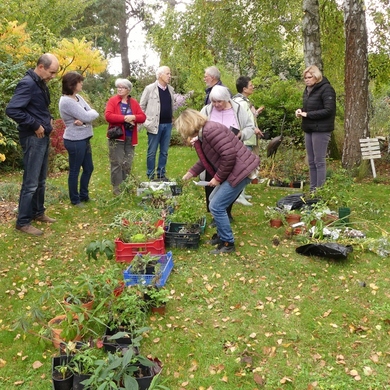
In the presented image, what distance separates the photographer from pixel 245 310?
3746mm

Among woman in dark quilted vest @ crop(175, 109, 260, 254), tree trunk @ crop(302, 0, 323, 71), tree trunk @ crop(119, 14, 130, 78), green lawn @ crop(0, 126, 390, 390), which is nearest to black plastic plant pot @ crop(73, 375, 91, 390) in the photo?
green lawn @ crop(0, 126, 390, 390)

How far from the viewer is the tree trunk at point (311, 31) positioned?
848 centimetres

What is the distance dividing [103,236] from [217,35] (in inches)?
253

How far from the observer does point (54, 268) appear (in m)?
4.48

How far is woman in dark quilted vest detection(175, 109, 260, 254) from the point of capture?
4.22 meters

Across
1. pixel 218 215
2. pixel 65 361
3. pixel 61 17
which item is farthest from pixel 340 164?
pixel 61 17

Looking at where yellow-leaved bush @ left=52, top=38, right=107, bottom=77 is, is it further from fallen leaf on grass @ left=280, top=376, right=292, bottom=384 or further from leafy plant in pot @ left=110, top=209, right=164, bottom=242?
fallen leaf on grass @ left=280, top=376, right=292, bottom=384

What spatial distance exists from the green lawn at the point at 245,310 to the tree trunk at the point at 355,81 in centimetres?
312

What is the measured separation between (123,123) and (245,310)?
3453 millimetres

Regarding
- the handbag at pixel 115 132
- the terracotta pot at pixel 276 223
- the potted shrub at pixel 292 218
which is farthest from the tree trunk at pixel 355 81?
the handbag at pixel 115 132

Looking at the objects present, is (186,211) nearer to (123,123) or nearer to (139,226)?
(139,226)

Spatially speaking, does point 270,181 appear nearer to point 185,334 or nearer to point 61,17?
point 185,334

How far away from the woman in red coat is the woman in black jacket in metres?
2.29

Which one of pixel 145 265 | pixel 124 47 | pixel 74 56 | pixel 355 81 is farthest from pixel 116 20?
pixel 145 265
